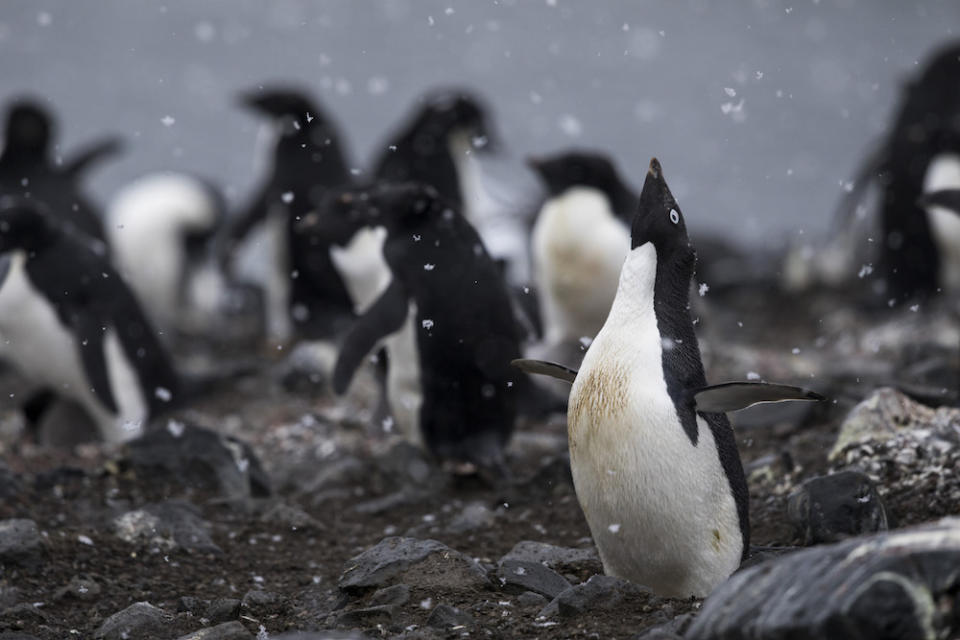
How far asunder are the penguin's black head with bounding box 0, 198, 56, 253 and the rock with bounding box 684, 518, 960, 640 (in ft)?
14.3

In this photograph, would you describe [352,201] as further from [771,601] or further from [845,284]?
[845,284]

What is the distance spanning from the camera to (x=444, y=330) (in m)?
5.00

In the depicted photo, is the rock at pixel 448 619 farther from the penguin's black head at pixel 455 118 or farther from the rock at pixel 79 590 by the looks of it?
the penguin's black head at pixel 455 118

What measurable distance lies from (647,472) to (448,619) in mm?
602

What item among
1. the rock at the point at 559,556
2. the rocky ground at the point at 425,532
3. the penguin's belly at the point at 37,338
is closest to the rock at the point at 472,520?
the rocky ground at the point at 425,532

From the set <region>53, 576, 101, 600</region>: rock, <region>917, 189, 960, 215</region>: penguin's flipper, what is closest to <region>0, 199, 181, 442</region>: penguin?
<region>53, 576, 101, 600</region>: rock

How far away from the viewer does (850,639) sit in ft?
7.64

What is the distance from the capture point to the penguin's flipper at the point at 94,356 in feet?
19.6

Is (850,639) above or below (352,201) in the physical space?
below

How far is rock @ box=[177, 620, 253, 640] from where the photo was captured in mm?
3072

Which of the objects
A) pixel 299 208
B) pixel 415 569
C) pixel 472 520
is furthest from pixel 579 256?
pixel 415 569

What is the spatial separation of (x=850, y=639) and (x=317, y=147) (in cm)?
661

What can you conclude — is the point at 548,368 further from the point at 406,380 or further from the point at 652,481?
the point at 406,380

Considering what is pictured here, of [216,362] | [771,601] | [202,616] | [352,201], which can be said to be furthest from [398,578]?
[216,362]
